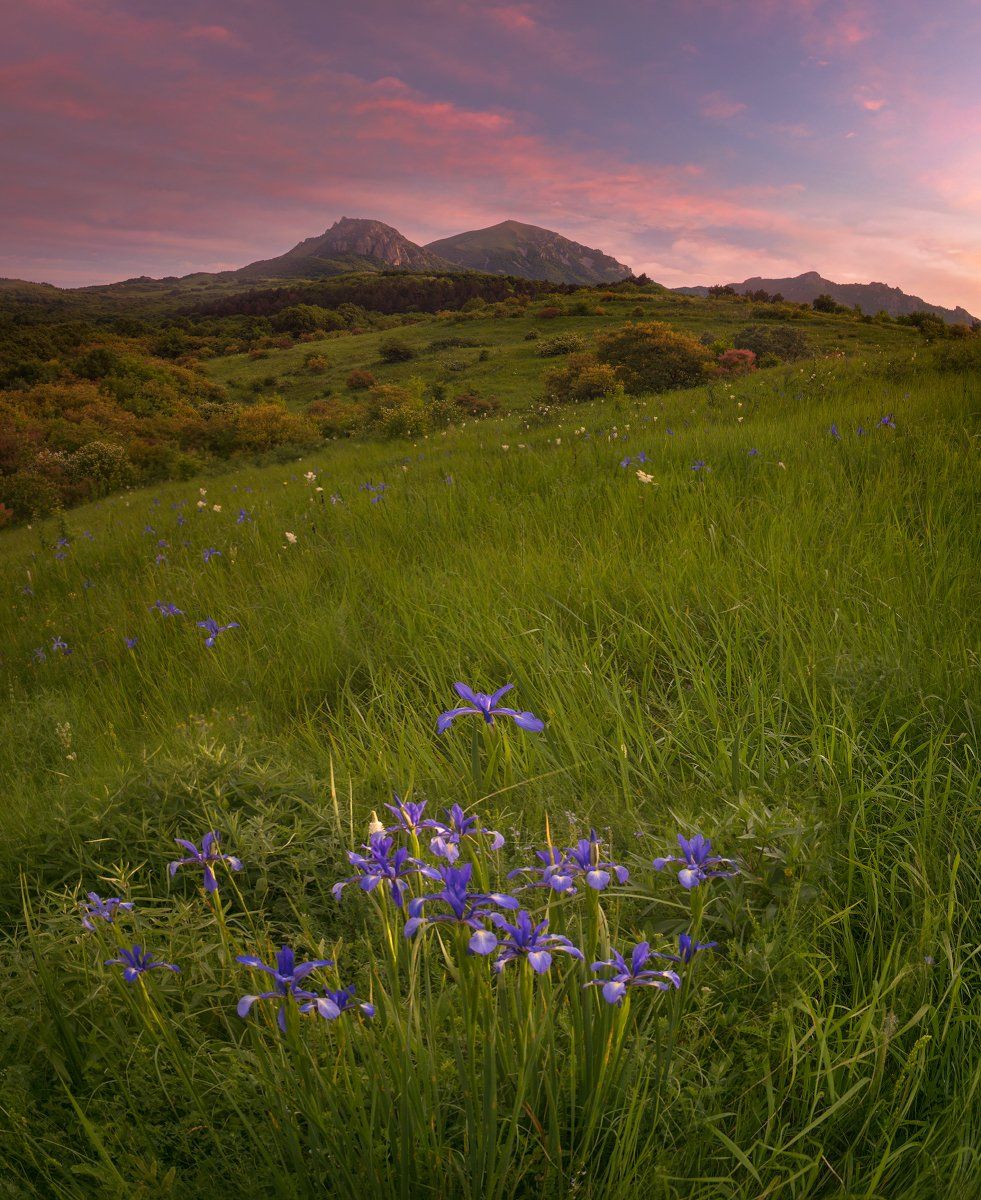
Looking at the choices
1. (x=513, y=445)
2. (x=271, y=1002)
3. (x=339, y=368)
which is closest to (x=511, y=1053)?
(x=271, y=1002)

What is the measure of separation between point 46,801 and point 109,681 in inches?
65.5

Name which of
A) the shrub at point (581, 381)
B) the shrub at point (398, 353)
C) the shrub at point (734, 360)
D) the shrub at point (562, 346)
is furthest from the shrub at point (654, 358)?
the shrub at point (398, 353)

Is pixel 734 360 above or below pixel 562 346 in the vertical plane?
below

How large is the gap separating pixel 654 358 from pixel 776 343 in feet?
35.2

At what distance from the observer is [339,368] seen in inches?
1674

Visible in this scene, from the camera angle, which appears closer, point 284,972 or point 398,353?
point 284,972

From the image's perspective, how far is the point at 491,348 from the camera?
3997 centimetres

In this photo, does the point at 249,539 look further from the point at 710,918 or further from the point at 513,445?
the point at 710,918

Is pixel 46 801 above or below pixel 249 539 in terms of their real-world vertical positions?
below

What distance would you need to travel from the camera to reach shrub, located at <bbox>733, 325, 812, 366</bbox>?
25688 millimetres

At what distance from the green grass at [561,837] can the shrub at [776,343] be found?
24.5 metres

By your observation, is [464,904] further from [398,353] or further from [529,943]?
[398,353]

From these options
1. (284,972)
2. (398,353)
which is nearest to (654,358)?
(284,972)

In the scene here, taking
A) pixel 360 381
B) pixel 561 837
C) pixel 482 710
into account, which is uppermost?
pixel 360 381
